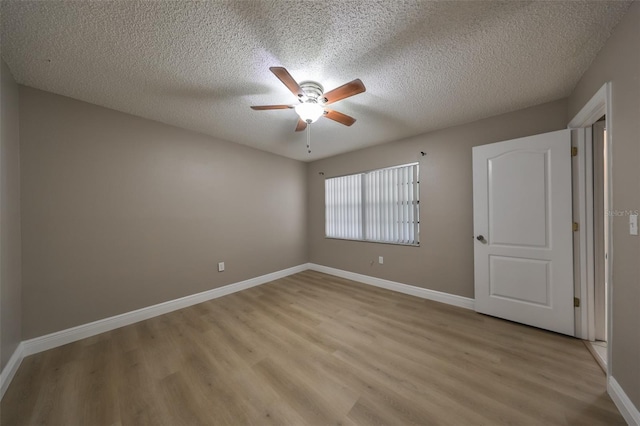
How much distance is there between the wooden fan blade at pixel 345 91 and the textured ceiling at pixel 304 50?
0.21m

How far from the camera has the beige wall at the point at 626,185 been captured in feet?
3.96

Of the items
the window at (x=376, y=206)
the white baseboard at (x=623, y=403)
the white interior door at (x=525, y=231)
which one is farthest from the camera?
the window at (x=376, y=206)

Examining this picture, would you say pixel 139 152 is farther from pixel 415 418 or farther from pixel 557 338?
pixel 557 338

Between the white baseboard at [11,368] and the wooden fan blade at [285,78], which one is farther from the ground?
the wooden fan blade at [285,78]

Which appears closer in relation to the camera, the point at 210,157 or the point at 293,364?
the point at 293,364

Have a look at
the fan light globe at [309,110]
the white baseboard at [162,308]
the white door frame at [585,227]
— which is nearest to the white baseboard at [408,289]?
the white baseboard at [162,308]

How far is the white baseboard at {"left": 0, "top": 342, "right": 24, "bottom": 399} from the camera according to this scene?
4.93 feet

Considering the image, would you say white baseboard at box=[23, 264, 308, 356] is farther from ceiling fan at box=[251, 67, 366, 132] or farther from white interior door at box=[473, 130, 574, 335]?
white interior door at box=[473, 130, 574, 335]

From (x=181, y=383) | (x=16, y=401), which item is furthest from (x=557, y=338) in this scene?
(x=16, y=401)

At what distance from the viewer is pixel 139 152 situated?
258cm

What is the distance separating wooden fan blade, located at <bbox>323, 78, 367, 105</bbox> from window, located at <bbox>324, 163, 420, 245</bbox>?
6.49 feet

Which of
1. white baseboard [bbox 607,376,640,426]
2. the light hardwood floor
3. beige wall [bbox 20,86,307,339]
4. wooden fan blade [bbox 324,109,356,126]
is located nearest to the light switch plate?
white baseboard [bbox 607,376,640,426]

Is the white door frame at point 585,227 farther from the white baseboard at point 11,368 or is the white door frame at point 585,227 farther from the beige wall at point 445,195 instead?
the white baseboard at point 11,368

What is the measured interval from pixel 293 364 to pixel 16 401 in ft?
Answer: 5.99
